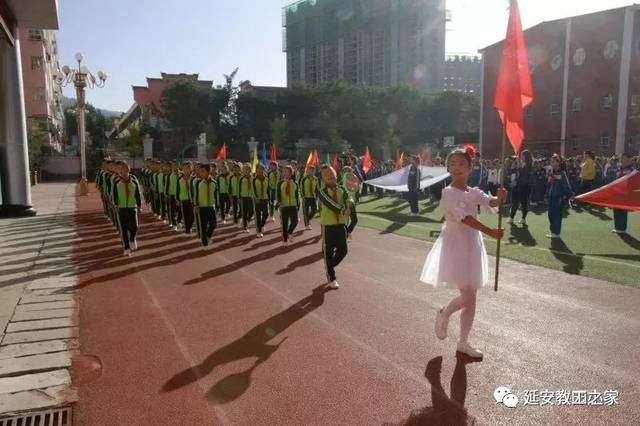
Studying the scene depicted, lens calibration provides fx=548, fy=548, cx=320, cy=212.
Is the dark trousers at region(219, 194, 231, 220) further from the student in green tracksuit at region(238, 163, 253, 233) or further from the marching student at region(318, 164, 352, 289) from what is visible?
the marching student at region(318, 164, 352, 289)

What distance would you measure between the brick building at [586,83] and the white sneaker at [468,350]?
109 feet

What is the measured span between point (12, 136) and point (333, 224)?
1523 cm

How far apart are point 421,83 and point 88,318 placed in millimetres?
100725

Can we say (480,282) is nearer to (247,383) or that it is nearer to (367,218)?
(247,383)

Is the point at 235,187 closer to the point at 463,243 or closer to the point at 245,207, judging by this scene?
the point at 245,207

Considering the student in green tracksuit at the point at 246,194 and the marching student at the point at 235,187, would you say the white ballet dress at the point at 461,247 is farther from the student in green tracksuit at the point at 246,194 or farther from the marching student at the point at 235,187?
the marching student at the point at 235,187

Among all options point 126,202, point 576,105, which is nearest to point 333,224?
point 126,202

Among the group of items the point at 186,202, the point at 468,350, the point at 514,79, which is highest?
the point at 514,79

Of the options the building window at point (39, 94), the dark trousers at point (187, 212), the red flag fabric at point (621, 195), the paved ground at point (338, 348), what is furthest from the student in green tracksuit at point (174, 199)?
the building window at point (39, 94)

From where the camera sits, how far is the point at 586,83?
137ft

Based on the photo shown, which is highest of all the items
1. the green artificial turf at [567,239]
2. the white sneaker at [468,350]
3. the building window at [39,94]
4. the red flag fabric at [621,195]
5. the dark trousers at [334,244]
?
the building window at [39,94]

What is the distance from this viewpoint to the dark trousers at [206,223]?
12.4 metres

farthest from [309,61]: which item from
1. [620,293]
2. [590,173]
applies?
[620,293]

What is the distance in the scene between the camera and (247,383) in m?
4.74
